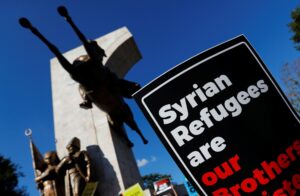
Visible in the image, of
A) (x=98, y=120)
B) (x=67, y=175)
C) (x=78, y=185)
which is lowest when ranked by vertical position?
(x=78, y=185)

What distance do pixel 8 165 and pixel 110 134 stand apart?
1486 cm

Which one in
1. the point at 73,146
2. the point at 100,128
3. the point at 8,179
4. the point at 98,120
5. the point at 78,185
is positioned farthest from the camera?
the point at 8,179

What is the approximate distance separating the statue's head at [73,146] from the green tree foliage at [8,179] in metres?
13.2

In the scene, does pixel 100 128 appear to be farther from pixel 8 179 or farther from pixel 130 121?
pixel 8 179

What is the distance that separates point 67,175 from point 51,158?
1.89ft

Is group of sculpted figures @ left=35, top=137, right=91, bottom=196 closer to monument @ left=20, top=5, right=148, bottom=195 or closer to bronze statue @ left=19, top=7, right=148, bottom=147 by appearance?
monument @ left=20, top=5, right=148, bottom=195

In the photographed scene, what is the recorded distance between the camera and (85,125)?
19.2ft

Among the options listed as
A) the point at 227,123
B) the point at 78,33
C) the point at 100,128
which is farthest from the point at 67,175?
the point at 227,123

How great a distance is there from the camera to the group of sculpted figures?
15.3ft

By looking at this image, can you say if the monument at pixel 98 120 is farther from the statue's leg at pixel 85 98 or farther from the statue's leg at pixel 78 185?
the statue's leg at pixel 78 185

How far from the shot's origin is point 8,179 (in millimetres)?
15859

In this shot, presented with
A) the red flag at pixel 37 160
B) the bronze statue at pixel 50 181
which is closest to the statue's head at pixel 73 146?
the bronze statue at pixel 50 181

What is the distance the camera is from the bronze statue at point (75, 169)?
4625 millimetres

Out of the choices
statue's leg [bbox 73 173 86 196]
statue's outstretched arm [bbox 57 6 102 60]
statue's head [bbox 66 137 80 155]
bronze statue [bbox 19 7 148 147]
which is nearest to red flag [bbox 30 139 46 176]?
statue's head [bbox 66 137 80 155]
